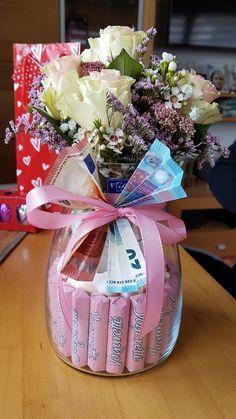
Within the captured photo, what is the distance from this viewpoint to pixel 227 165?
1.11 metres

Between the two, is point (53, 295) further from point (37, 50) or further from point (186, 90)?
point (37, 50)

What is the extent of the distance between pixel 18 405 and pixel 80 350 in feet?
0.30

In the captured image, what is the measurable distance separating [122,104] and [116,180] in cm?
9

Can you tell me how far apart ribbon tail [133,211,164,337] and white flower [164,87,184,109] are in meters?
0.13

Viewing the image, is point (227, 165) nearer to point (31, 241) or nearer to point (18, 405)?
point (31, 241)

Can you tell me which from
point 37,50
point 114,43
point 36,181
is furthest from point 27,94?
point 114,43

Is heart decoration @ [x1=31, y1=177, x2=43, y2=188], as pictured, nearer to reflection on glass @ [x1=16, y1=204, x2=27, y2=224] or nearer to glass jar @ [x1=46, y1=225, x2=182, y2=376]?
reflection on glass @ [x1=16, y1=204, x2=27, y2=224]

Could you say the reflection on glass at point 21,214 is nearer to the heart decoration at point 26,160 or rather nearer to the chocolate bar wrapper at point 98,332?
the heart decoration at point 26,160

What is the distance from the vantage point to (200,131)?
0.44 meters

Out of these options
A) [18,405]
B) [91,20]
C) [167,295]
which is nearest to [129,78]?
[167,295]

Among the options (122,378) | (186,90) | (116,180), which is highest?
(186,90)

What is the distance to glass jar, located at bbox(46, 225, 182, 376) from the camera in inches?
17.0

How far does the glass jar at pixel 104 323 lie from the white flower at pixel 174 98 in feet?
0.59

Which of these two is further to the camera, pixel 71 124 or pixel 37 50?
pixel 37 50
